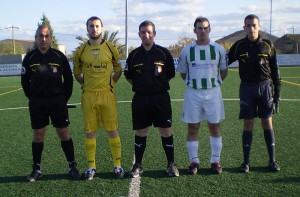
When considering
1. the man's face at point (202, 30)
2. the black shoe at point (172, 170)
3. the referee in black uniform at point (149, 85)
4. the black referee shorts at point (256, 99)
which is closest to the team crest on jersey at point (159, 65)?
the referee in black uniform at point (149, 85)

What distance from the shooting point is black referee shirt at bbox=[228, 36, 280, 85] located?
4602 mm

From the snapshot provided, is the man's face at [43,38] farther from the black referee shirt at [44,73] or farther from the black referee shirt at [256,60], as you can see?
the black referee shirt at [256,60]

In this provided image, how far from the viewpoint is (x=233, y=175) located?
15.1 ft

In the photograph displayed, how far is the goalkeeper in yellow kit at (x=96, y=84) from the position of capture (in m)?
4.53

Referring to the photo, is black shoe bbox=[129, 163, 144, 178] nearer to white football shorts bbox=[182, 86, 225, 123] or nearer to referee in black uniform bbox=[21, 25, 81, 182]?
referee in black uniform bbox=[21, 25, 81, 182]

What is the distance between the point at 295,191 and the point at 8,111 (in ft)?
28.1

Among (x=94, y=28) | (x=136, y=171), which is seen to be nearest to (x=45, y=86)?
(x=94, y=28)

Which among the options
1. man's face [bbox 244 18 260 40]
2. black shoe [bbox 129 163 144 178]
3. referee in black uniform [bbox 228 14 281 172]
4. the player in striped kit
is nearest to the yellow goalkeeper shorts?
black shoe [bbox 129 163 144 178]

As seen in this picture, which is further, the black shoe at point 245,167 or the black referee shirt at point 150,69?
the black shoe at point 245,167

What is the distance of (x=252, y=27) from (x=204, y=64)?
731mm

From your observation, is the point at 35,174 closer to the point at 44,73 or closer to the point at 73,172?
the point at 73,172

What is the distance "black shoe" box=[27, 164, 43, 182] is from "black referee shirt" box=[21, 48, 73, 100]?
0.93m

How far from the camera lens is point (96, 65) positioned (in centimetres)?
453

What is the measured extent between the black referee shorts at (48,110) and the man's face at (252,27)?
2.44m
